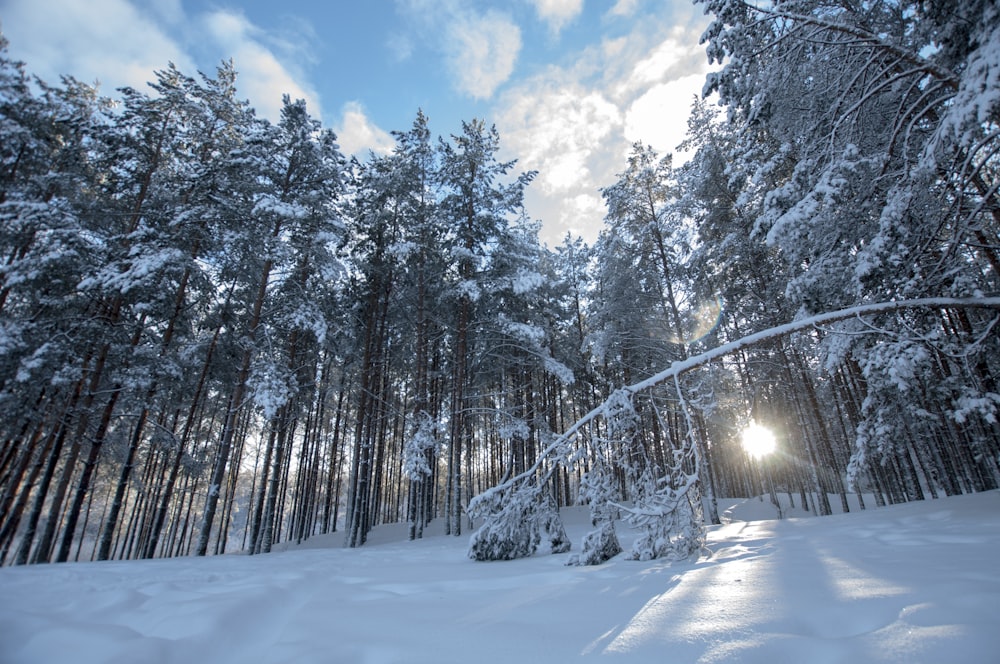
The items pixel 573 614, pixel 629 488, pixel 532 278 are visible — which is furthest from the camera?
pixel 532 278

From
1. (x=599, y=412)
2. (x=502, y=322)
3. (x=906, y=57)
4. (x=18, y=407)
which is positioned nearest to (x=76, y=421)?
(x=18, y=407)

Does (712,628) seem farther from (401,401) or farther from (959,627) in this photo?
(401,401)

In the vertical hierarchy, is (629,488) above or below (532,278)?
below

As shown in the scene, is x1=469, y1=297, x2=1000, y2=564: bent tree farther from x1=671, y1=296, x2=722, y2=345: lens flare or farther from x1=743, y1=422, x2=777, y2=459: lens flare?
x1=743, y1=422, x2=777, y2=459: lens flare

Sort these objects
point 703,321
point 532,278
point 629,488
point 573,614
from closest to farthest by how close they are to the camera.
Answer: point 573,614 < point 629,488 < point 532,278 < point 703,321

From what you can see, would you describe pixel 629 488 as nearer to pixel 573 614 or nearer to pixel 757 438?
pixel 573 614

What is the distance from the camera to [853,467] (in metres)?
9.12

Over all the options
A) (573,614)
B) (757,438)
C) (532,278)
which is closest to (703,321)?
(757,438)

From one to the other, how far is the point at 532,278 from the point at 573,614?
1054cm

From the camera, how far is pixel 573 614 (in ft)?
7.66

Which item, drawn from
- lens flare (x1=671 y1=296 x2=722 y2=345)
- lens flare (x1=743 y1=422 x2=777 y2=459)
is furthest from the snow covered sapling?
lens flare (x1=743 y1=422 x2=777 y2=459)

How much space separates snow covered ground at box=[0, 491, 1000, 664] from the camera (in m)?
1.63

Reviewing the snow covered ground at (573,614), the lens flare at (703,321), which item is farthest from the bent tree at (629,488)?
the lens flare at (703,321)

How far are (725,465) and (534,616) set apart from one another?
113 ft
